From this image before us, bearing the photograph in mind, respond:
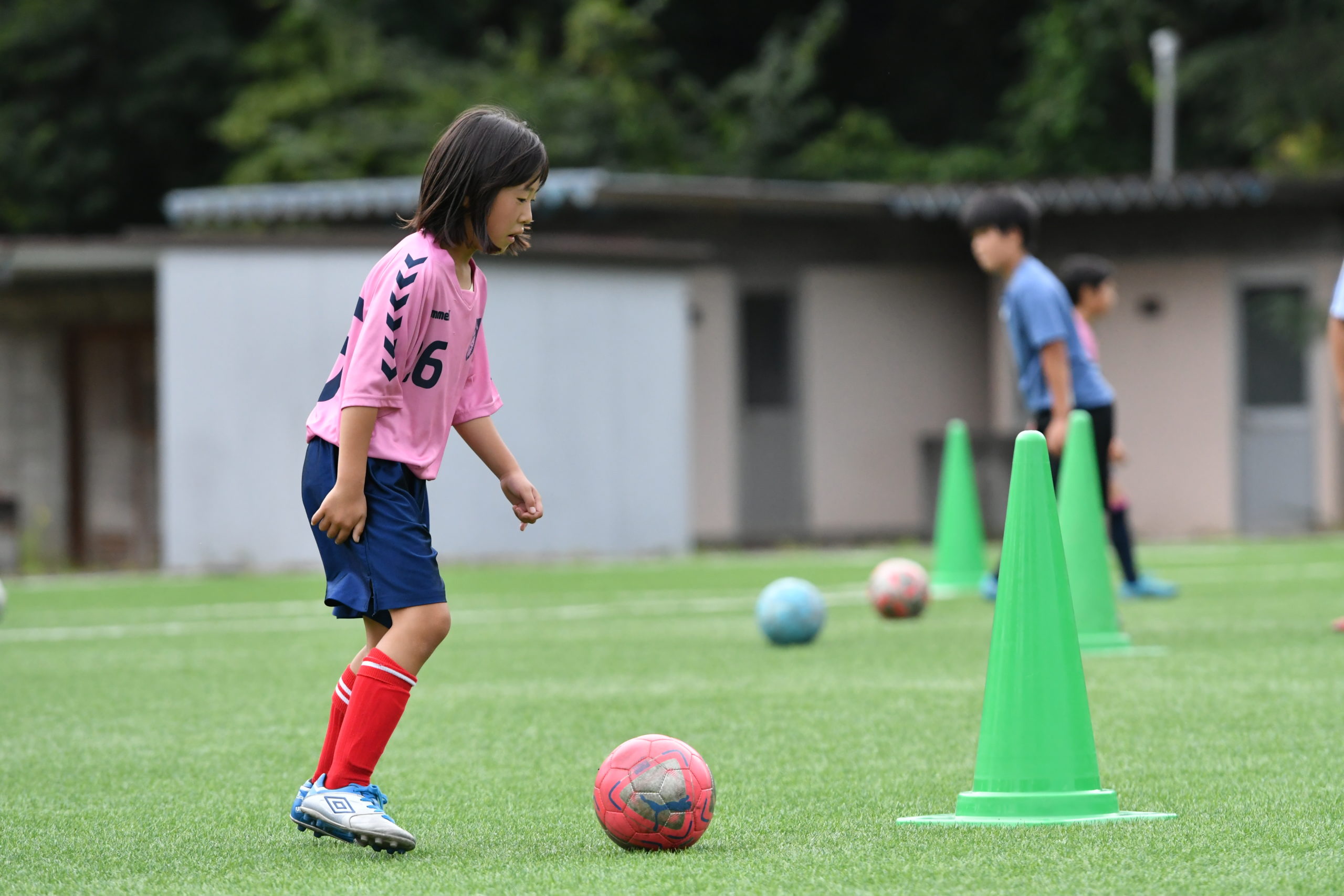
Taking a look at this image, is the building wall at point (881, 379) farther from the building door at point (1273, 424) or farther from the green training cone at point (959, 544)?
the green training cone at point (959, 544)

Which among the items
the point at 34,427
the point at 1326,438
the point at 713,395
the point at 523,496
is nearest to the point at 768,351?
the point at 713,395

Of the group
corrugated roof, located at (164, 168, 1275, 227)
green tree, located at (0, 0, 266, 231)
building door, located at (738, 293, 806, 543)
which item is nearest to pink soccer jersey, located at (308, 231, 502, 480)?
corrugated roof, located at (164, 168, 1275, 227)

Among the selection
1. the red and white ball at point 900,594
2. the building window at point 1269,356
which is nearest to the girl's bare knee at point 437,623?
the red and white ball at point 900,594

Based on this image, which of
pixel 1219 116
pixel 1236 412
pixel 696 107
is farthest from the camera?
pixel 696 107

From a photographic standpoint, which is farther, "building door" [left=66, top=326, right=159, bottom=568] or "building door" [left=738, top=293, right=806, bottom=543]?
"building door" [left=738, top=293, right=806, bottom=543]

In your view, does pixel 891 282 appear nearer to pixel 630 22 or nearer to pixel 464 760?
pixel 630 22

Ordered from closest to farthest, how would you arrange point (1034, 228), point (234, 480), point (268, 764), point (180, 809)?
1. point (180, 809)
2. point (268, 764)
3. point (1034, 228)
4. point (234, 480)

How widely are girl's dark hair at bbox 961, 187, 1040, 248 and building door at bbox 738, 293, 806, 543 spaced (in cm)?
1154

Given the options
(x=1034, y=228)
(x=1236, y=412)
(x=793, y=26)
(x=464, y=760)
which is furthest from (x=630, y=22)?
(x=464, y=760)

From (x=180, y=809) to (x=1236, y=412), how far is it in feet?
56.1

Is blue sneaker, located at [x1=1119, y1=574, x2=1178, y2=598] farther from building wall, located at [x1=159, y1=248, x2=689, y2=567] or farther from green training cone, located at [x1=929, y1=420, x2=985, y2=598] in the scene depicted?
building wall, located at [x1=159, y1=248, x2=689, y2=567]

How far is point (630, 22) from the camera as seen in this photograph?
27344mm

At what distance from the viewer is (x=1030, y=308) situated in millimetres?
8859

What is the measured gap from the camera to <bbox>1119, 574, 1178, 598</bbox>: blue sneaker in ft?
36.0
